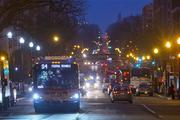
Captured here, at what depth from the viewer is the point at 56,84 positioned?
39.6 meters

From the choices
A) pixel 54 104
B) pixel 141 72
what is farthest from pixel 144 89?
pixel 54 104

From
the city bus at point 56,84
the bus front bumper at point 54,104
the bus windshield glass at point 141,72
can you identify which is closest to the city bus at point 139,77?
the bus windshield glass at point 141,72

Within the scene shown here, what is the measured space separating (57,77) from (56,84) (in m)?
0.46

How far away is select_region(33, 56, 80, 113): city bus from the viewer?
39.5m

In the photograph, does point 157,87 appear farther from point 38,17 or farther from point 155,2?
point 155,2

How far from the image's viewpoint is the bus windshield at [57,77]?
39.6 m

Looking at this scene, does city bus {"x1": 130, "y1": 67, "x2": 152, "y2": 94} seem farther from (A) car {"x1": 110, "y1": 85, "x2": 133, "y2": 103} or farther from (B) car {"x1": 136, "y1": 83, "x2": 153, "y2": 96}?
(A) car {"x1": 110, "y1": 85, "x2": 133, "y2": 103}

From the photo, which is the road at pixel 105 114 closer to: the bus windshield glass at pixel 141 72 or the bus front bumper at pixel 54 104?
the bus front bumper at pixel 54 104

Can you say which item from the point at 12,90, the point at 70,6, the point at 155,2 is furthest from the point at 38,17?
the point at 155,2

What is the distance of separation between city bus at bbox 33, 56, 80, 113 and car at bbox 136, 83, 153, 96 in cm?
5447

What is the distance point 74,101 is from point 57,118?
5314 mm

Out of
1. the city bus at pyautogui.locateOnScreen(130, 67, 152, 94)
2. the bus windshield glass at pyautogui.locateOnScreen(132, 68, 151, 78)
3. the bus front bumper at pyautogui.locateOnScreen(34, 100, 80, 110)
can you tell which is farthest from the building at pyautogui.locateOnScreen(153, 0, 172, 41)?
the bus front bumper at pyautogui.locateOnScreen(34, 100, 80, 110)

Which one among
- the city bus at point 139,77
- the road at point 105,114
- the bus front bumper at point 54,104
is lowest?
the road at point 105,114

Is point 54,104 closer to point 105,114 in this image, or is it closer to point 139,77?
point 105,114
